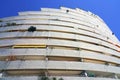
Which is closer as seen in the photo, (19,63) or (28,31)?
(19,63)

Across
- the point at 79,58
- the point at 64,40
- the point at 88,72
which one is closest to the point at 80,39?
the point at 64,40

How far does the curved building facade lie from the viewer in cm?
2945

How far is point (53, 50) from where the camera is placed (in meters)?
32.4

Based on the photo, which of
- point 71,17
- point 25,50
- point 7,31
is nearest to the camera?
point 25,50

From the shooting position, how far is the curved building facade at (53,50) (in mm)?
29453

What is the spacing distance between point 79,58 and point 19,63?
831 centimetres

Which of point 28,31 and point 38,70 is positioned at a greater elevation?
point 28,31

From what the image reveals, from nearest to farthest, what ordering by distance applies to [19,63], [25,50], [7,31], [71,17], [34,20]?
[19,63] → [25,50] → [7,31] → [34,20] → [71,17]

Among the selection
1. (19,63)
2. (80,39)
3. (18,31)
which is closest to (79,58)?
(80,39)

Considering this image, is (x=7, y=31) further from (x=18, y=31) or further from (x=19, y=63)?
(x=19, y=63)

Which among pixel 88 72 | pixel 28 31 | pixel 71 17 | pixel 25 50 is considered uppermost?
pixel 71 17

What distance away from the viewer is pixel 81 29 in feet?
136

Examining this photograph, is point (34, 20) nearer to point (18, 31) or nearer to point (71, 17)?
point (18, 31)

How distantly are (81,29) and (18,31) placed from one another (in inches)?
424
